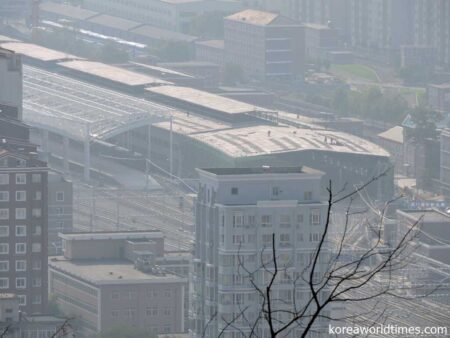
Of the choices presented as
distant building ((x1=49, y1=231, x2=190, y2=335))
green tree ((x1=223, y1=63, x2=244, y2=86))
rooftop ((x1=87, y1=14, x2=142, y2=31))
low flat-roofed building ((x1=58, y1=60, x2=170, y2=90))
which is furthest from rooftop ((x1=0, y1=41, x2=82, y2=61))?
distant building ((x1=49, y1=231, x2=190, y2=335))

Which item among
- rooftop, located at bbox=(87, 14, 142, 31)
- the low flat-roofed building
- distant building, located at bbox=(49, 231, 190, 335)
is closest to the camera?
distant building, located at bbox=(49, 231, 190, 335)

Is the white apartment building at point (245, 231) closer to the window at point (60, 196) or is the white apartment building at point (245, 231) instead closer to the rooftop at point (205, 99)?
the window at point (60, 196)

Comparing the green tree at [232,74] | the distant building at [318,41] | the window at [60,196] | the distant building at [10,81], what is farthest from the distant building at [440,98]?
the distant building at [10,81]

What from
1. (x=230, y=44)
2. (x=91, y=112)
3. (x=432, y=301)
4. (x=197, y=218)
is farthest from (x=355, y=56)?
(x=197, y=218)

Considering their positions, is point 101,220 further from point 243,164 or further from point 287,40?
point 287,40


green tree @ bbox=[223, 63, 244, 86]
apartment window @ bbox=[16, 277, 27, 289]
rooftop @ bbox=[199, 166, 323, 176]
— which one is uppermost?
rooftop @ bbox=[199, 166, 323, 176]

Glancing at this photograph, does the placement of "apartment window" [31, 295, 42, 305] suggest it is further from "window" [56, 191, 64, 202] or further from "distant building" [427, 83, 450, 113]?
"distant building" [427, 83, 450, 113]
